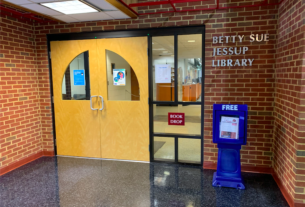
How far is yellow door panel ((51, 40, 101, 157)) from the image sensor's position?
158 inches

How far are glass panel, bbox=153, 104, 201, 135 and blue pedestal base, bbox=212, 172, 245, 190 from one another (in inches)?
35.2

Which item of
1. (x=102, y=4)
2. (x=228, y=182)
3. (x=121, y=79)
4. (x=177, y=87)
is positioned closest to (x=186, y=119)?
(x=177, y=87)

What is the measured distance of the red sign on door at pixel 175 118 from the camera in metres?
3.72

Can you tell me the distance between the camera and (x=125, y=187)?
3092 millimetres

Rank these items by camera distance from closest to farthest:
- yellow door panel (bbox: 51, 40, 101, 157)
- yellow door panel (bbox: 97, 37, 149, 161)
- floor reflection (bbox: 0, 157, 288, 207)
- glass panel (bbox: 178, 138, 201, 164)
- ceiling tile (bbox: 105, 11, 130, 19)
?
floor reflection (bbox: 0, 157, 288, 207)
ceiling tile (bbox: 105, 11, 130, 19)
yellow door panel (bbox: 97, 37, 149, 161)
glass panel (bbox: 178, 138, 201, 164)
yellow door panel (bbox: 51, 40, 101, 157)

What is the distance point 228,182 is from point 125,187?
141 cm

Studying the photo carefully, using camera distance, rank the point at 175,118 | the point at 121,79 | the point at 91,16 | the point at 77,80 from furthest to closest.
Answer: the point at 77,80
the point at 121,79
the point at 175,118
the point at 91,16

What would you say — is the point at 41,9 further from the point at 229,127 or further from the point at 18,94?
the point at 229,127

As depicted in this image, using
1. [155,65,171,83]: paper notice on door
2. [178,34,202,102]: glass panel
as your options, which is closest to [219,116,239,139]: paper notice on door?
[178,34,202,102]: glass panel

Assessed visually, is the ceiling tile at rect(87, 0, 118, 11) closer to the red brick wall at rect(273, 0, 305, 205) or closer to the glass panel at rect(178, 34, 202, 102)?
the glass panel at rect(178, 34, 202, 102)

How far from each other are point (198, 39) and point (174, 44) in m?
0.39

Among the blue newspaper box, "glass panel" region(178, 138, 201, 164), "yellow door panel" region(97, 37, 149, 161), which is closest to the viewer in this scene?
the blue newspaper box

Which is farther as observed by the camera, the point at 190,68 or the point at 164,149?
the point at 164,149

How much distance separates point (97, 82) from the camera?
4.00 meters
